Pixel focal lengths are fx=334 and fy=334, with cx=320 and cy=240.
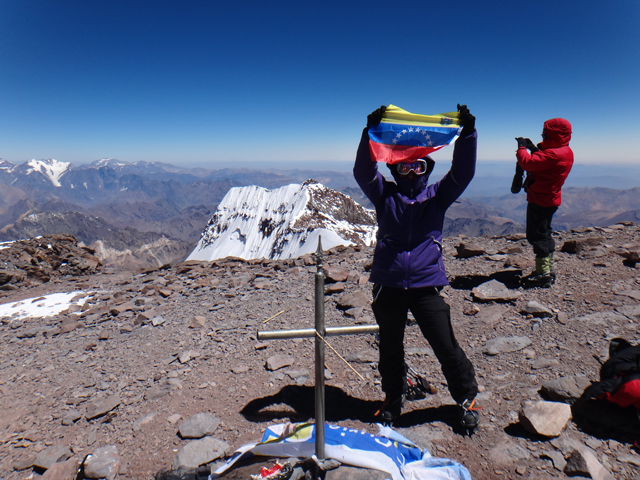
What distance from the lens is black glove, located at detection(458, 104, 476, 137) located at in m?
2.98

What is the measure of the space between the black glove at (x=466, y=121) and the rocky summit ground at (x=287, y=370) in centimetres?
232

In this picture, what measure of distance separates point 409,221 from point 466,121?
3.35 feet

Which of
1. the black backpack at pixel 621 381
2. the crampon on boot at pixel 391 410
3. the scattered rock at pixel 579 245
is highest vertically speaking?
the scattered rock at pixel 579 245

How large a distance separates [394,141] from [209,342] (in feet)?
15.3

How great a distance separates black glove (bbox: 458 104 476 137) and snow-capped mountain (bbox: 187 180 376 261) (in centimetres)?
3933

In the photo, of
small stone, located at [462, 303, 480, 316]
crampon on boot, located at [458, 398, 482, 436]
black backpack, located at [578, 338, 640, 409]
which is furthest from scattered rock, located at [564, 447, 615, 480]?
small stone, located at [462, 303, 480, 316]

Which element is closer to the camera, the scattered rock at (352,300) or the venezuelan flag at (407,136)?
the venezuelan flag at (407,136)

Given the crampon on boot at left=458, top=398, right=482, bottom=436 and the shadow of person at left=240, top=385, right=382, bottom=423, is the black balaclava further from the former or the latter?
the shadow of person at left=240, top=385, right=382, bottom=423

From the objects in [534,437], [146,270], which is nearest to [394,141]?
[534,437]

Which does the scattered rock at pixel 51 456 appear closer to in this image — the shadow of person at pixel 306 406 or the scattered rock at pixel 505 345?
the shadow of person at pixel 306 406

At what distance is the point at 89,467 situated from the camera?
337cm

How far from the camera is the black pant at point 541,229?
20.1ft

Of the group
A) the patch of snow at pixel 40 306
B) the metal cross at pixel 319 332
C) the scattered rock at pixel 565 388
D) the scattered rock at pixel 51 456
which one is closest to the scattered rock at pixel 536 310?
the scattered rock at pixel 565 388

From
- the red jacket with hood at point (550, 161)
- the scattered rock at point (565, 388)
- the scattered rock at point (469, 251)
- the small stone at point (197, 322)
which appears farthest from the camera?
the scattered rock at point (469, 251)
